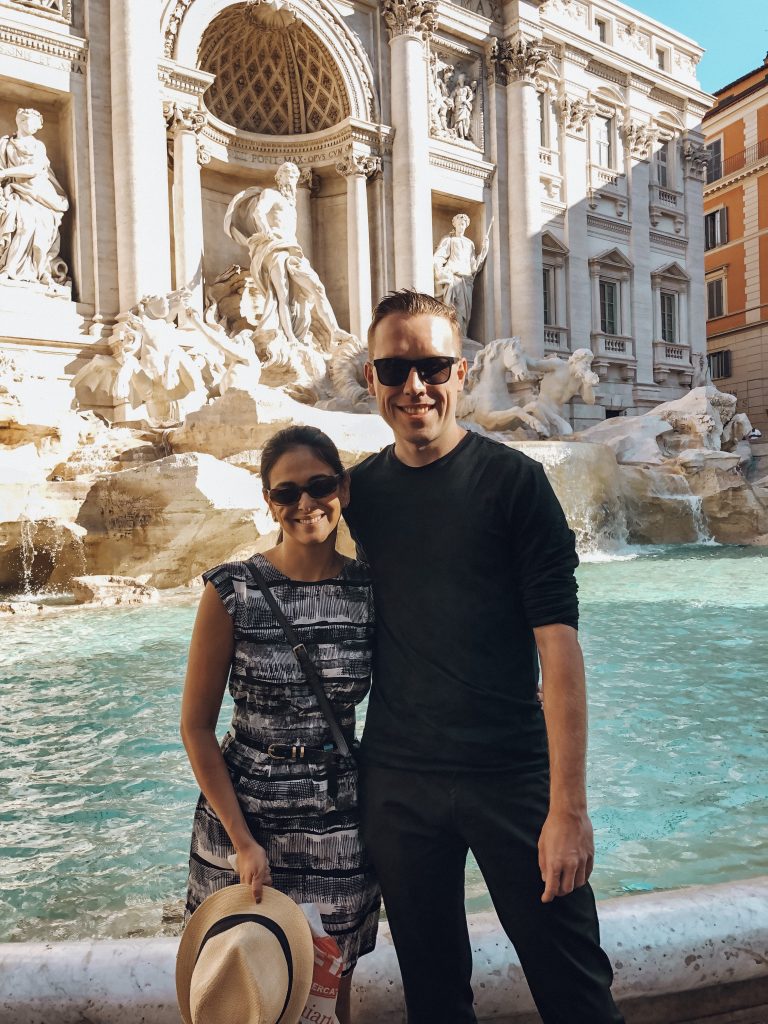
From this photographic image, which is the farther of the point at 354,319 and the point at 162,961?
the point at 354,319

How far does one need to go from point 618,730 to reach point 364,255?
13915 mm

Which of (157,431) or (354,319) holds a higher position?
(354,319)

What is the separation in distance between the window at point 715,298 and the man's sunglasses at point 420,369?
1178 inches

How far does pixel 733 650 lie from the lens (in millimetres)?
4859

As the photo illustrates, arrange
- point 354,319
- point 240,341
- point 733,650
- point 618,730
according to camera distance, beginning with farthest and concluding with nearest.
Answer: point 354,319 < point 240,341 < point 733,650 < point 618,730

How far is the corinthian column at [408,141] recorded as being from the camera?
1623cm

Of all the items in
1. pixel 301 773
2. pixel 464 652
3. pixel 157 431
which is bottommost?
pixel 301 773

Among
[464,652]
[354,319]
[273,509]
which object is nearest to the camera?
[464,652]

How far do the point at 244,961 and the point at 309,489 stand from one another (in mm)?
684

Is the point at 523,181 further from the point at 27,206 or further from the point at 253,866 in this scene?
the point at 253,866

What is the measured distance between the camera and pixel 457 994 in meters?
1.33

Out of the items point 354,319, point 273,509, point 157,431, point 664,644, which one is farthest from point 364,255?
point 273,509

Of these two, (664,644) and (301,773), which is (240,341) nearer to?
(664,644)

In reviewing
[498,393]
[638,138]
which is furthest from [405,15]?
[498,393]
